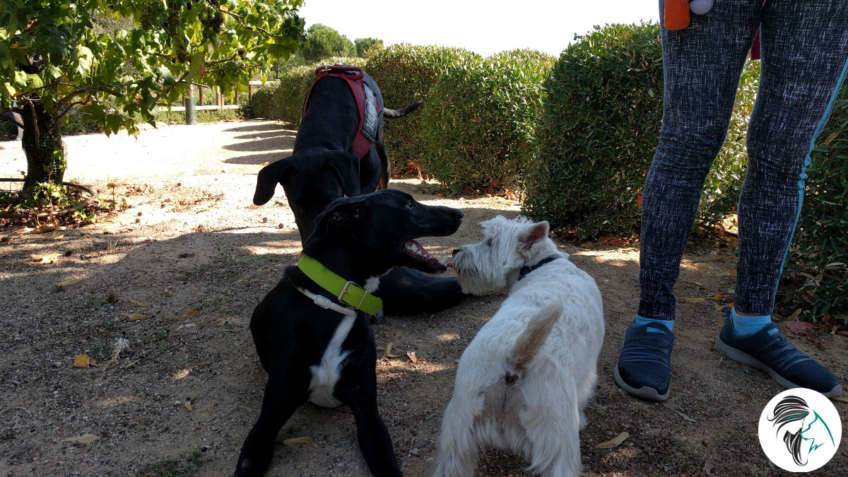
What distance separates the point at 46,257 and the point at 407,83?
6.25 metres

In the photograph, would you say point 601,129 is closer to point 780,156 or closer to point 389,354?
point 780,156

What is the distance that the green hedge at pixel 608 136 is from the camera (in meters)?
4.88

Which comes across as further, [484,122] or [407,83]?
[407,83]

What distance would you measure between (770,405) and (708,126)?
130 cm

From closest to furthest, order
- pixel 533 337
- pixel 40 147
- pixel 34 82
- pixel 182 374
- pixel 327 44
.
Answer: pixel 533 337
pixel 182 374
pixel 34 82
pixel 40 147
pixel 327 44

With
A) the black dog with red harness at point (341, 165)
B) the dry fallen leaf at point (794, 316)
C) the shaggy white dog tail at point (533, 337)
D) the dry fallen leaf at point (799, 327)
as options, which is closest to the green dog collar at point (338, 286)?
the shaggy white dog tail at point (533, 337)

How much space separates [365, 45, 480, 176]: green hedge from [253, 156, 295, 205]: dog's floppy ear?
19.2ft

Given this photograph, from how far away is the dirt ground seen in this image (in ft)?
8.05

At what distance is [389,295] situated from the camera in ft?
12.5

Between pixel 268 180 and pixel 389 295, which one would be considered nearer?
pixel 268 180

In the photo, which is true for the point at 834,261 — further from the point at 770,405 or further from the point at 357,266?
the point at 357,266

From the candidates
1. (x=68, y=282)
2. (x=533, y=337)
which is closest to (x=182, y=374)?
(x=68, y=282)

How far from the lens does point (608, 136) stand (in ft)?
16.5

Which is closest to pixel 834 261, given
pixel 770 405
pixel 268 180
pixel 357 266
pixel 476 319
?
pixel 770 405
